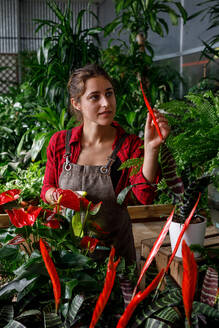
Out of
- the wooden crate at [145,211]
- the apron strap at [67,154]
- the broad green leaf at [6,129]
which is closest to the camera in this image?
the apron strap at [67,154]

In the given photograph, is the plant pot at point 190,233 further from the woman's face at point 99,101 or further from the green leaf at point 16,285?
the woman's face at point 99,101

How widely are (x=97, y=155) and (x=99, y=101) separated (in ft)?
0.95

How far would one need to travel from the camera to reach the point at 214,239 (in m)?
1.19

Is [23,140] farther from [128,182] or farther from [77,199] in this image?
[77,199]

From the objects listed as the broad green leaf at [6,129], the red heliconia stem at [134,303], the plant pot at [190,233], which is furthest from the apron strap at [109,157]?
the broad green leaf at [6,129]

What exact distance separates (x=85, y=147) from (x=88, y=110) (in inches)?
9.2

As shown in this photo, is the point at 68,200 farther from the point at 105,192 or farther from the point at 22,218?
the point at 105,192

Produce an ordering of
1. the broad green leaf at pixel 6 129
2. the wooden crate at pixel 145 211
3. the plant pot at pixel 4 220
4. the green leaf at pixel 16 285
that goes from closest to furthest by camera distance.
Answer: the green leaf at pixel 16 285
the plant pot at pixel 4 220
the wooden crate at pixel 145 211
the broad green leaf at pixel 6 129

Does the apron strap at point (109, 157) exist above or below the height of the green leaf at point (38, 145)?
above

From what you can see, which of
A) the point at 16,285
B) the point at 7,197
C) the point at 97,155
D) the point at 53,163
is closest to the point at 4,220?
the point at 53,163

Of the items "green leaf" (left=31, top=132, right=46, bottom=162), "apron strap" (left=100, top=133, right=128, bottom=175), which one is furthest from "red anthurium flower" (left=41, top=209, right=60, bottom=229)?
"green leaf" (left=31, top=132, right=46, bottom=162)

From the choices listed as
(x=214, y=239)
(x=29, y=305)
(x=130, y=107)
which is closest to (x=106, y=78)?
(x=214, y=239)

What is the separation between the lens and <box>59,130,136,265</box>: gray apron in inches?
70.3

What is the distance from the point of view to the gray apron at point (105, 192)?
1.79 meters
